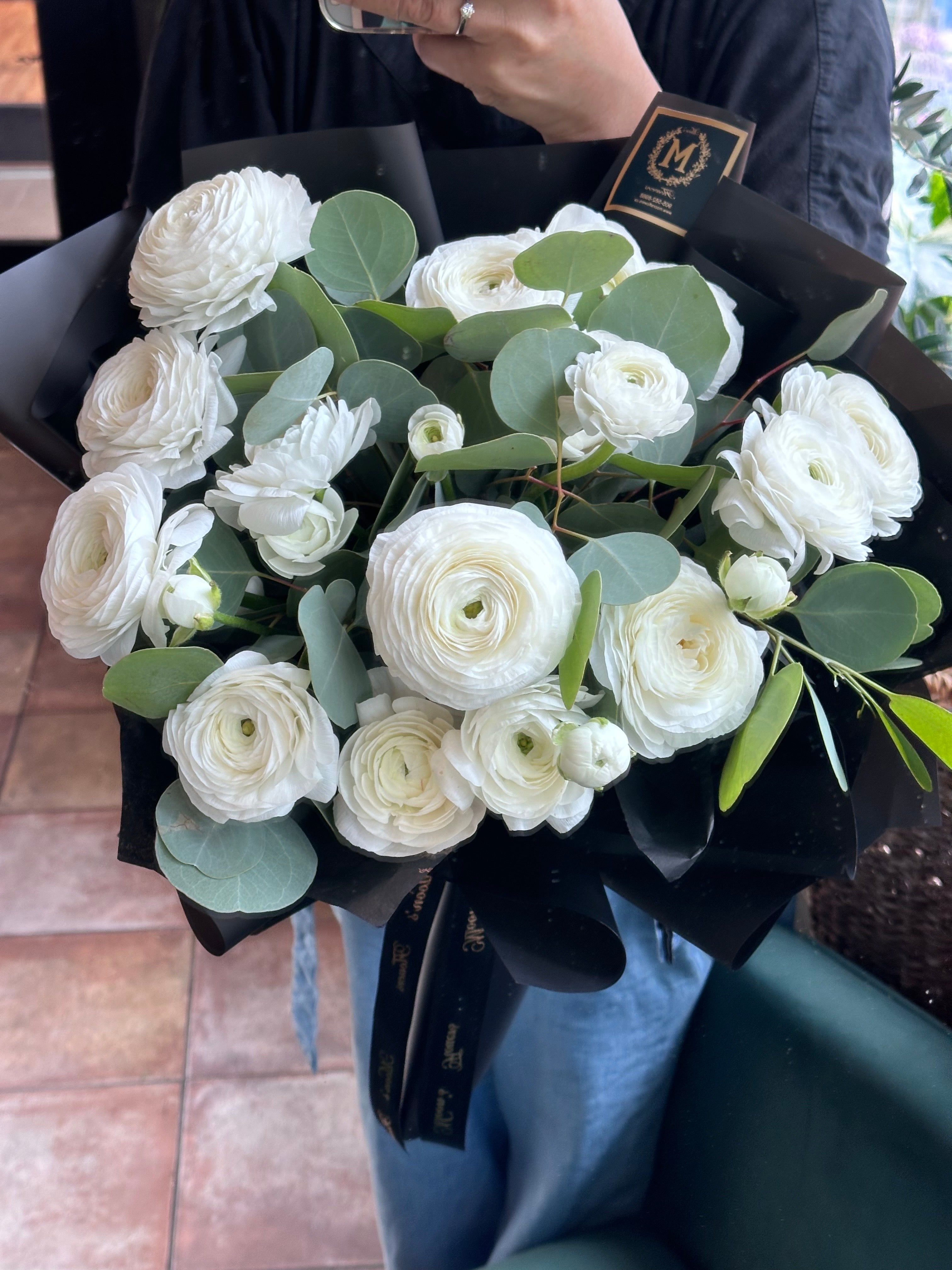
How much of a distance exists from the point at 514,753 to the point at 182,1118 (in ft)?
5.09

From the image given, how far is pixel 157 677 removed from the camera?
414mm

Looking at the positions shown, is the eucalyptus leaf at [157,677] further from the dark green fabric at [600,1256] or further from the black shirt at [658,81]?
the dark green fabric at [600,1256]

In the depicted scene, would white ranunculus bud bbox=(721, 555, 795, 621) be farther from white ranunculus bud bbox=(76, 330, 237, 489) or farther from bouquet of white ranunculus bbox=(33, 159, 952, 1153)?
white ranunculus bud bbox=(76, 330, 237, 489)

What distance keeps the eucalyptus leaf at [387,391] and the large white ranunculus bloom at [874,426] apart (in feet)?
0.54

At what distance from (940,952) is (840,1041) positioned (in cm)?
11

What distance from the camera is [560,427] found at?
437mm

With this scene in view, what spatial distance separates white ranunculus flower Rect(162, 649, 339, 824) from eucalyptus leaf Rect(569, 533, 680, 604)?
123mm

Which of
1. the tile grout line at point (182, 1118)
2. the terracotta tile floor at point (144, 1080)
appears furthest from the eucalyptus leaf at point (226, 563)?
the tile grout line at point (182, 1118)

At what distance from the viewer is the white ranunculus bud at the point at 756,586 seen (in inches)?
16.0

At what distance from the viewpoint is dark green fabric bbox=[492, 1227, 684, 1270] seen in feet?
2.85

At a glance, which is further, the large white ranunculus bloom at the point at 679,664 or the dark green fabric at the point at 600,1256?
the dark green fabric at the point at 600,1256

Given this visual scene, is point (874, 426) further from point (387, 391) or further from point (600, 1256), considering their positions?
point (600, 1256)

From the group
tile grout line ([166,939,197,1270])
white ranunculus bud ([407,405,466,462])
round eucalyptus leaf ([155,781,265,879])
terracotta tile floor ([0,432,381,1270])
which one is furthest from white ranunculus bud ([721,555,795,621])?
tile grout line ([166,939,197,1270])

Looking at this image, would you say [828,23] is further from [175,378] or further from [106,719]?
[106,719]
